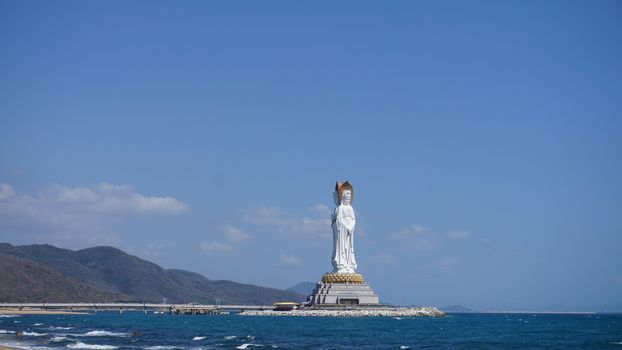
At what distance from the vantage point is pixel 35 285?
167250 mm

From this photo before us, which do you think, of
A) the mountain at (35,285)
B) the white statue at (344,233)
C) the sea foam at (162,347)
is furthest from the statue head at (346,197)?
the mountain at (35,285)

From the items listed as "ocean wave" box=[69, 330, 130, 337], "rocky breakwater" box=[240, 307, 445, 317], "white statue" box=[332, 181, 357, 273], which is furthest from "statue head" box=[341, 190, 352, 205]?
"ocean wave" box=[69, 330, 130, 337]

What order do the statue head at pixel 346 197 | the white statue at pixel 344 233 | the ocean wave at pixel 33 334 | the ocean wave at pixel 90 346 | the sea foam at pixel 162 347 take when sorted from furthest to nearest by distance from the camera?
the statue head at pixel 346 197 < the white statue at pixel 344 233 < the ocean wave at pixel 33 334 < the ocean wave at pixel 90 346 < the sea foam at pixel 162 347

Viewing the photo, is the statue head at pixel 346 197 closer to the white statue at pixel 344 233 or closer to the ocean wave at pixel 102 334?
the white statue at pixel 344 233

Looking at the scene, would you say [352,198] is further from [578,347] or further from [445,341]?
[578,347]

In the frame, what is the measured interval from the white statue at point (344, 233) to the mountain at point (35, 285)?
78.8m

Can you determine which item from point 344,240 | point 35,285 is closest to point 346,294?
point 344,240

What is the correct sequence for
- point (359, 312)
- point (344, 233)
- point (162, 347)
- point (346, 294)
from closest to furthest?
point (162, 347), point (359, 312), point (346, 294), point (344, 233)

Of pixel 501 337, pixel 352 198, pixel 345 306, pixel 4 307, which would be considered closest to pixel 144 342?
pixel 501 337

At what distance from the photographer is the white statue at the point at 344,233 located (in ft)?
330

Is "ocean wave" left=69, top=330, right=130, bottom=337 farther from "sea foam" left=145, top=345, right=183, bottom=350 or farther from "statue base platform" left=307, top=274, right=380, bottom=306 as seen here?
"statue base platform" left=307, top=274, right=380, bottom=306

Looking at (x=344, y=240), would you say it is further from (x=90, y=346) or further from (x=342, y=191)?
(x=90, y=346)

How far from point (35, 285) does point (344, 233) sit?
3537 inches

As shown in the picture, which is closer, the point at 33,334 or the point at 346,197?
the point at 33,334
